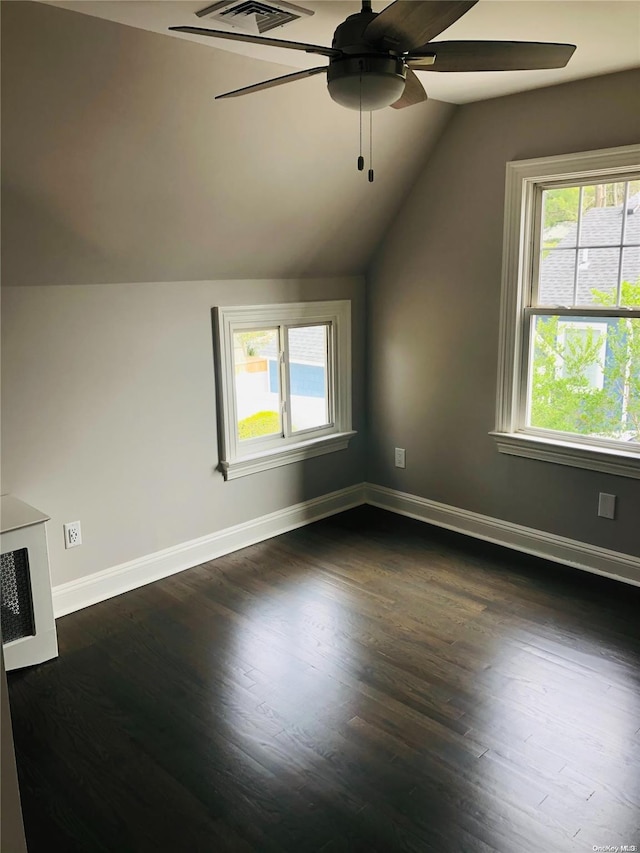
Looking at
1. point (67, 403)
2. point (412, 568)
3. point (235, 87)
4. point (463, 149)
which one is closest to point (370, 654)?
point (412, 568)

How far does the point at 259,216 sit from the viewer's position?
3.50 metres

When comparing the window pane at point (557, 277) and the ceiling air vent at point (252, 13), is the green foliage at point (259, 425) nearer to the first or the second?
the window pane at point (557, 277)

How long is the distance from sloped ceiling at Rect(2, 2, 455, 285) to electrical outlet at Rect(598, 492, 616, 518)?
2003mm

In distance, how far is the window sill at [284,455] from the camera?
388 centimetres

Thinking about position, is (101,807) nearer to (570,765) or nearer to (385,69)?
(570,765)

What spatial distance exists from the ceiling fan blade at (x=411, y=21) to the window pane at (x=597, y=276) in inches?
77.9

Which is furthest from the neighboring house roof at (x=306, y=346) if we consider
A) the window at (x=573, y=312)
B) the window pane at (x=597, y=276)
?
the window pane at (x=597, y=276)

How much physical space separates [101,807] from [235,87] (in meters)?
2.61

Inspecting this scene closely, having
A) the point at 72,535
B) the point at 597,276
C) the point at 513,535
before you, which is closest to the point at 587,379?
the point at 597,276

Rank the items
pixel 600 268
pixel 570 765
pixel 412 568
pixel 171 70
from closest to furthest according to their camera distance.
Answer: pixel 570 765 < pixel 171 70 < pixel 600 268 < pixel 412 568

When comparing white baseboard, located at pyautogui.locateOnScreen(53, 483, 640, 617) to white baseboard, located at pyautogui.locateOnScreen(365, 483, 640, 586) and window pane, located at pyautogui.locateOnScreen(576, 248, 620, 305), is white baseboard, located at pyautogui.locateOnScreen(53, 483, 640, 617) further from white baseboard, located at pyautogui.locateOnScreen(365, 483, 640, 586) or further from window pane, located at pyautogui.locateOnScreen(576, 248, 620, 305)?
window pane, located at pyautogui.locateOnScreen(576, 248, 620, 305)

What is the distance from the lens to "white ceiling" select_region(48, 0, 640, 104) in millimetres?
2210

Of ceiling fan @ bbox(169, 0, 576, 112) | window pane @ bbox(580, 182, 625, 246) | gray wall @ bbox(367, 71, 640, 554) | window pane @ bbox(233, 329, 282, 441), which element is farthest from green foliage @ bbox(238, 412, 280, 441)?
ceiling fan @ bbox(169, 0, 576, 112)

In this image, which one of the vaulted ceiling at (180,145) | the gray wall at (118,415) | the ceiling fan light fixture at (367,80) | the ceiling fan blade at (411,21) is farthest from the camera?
the gray wall at (118,415)
